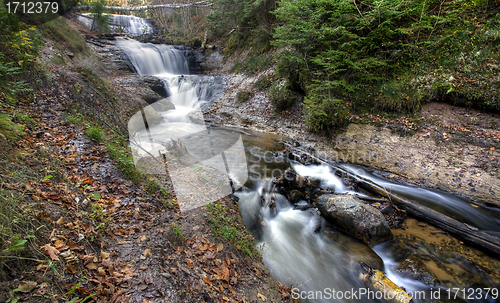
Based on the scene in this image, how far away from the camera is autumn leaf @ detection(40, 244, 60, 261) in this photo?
217cm

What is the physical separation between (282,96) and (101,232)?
10.6 m

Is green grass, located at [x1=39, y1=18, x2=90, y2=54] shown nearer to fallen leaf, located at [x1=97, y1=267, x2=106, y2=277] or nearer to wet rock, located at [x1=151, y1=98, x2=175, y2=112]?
wet rock, located at [x1=151, y1=98, x2=175, y2=112]

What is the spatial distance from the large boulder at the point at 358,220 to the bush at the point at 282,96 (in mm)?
7273

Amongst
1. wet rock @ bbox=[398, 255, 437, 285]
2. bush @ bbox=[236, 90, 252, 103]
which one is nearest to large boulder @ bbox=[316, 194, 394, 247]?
wet rock @ bbox=[398, 255, 437, 285]

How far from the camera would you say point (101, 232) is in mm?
3029

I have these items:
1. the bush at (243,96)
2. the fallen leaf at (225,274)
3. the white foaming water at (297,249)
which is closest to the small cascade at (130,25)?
the bush at (243,96)

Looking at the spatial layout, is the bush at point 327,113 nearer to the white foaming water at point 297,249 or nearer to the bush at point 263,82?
the white foaming water at point 297,249

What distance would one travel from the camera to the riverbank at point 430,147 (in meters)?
6.93

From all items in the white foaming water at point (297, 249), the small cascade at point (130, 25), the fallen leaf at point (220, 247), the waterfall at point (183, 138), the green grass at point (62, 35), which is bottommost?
the white foaming water at point (297, 249)

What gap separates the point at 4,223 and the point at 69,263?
0.71 meters

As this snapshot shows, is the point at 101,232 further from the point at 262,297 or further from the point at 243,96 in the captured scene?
the point at 243,96

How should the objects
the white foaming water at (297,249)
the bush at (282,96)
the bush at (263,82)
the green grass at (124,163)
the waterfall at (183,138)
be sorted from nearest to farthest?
1. the white foaming water at (297,249)
2. the green grass at (124,163)
3. the waterfall at (183,138)
4. the bush at (282,96)
5. the bush at (263,82)

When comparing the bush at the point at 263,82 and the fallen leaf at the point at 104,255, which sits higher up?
the bush at the point at 263,82

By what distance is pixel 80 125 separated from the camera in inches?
223
